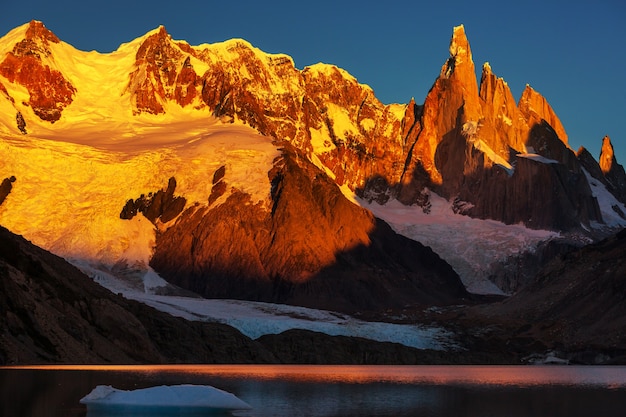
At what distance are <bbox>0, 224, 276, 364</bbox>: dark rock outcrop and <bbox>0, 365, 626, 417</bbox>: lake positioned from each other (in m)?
8.75

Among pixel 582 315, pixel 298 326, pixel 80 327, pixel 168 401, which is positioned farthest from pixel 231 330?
pixel 168 401

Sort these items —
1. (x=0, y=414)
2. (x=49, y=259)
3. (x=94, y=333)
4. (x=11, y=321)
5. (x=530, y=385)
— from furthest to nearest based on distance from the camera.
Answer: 1. (x=49, y=259)
2. (x=94, y=333)
3. (x=11, y=321)
4. (x=530, y=385)
5. (x=0, y=414)

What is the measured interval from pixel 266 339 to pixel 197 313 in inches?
933

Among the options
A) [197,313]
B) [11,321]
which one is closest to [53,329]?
[11,321]

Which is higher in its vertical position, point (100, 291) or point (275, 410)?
point (100, 291)

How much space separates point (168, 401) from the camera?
6022cm

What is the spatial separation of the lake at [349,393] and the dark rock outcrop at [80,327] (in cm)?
875

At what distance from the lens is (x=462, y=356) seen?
167 metres

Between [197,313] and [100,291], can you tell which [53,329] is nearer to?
[100,291]

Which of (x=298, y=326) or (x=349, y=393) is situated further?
(x=298, y=326)

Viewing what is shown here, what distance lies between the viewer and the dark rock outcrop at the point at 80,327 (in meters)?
106

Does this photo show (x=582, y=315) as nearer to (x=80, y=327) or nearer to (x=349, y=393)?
(x=80, y=327)

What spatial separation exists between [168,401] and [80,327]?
58282mm

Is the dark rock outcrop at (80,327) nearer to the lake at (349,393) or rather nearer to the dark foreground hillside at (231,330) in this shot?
the dark foreground hillside at (231,330)
